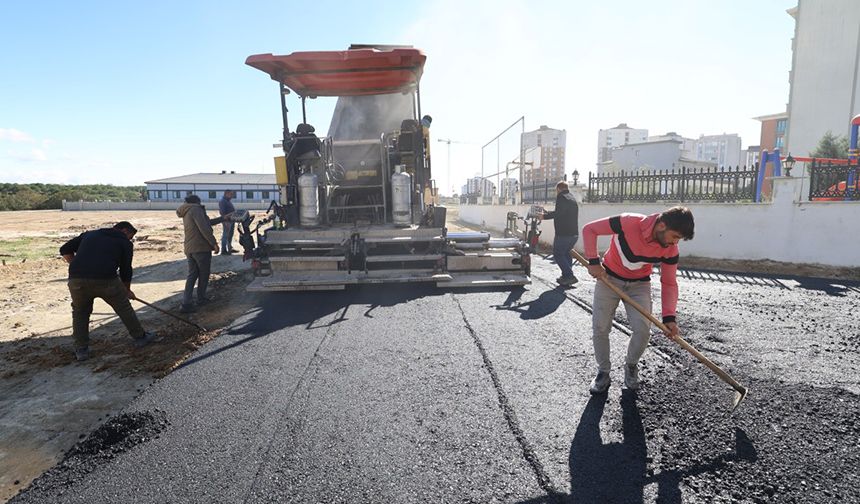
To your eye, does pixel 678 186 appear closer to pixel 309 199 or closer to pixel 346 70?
pixel 346 70

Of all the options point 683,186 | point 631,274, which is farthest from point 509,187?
point 631,274

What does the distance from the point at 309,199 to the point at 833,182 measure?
31.3 feet

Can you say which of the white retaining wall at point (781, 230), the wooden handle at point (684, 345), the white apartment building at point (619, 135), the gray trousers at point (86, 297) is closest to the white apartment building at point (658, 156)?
the white retaining wall at point (781, 230)

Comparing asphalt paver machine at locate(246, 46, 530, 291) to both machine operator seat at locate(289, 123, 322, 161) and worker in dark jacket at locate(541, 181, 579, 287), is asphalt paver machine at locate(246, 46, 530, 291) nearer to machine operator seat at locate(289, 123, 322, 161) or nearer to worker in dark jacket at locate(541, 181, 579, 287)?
machine operator seat at locate(289, 123, 322, 161)

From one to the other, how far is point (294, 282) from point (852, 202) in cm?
944

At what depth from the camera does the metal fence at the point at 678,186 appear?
955cm

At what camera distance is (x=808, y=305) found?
19.1ft

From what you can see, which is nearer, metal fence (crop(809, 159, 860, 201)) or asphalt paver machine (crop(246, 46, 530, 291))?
asphalt paver machine (crop(246, 46, 530, 291))

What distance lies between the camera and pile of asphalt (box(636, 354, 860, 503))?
2221 mm

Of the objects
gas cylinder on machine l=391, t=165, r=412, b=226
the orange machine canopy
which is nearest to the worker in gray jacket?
the orange machine canopy

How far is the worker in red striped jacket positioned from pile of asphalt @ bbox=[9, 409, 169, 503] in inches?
117

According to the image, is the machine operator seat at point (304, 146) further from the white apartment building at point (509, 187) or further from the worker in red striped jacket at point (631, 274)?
the white apartment building at point (509, 187)

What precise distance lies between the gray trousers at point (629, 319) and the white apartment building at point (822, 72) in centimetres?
2917

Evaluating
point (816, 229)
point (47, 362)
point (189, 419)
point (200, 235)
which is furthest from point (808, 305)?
point (47, 362)
